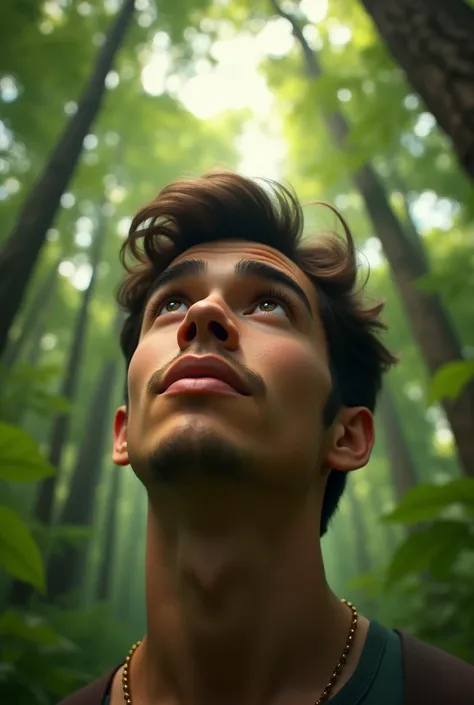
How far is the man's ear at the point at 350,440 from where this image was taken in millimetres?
1490

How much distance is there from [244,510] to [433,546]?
2.20ft

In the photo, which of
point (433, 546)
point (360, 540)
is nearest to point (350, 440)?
point (433, 546)

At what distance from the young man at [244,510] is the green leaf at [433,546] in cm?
22

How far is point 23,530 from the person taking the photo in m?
1.42

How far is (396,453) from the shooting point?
366 inches

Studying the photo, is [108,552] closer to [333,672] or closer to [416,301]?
[416,301]

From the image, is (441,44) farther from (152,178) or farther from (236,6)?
(152,178)

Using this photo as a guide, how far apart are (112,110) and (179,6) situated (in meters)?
1.52

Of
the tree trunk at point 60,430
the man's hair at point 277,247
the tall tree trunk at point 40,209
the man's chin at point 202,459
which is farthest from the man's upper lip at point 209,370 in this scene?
the tree trunk at point 60,430

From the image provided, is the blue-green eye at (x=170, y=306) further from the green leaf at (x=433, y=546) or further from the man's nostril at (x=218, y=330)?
the green leaf at (x=433, y=546)

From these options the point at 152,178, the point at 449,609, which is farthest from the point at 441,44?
the point at 152,178

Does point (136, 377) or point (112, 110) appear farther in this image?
point (112, 110)

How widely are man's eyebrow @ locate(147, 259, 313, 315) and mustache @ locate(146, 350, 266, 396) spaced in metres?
0.32

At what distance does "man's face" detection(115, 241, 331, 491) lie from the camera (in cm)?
120
